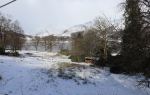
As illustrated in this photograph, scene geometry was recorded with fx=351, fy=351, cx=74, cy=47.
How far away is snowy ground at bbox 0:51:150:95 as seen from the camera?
78.9 ft

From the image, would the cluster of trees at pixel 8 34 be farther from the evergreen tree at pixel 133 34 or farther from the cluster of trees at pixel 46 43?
the evergreen tree at pixel 133 34

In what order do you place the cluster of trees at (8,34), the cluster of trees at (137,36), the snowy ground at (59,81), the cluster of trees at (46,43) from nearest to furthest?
Result: the snowy ground at (59,81), the cluster of trees at (137,36), the cluster of trees at (8,34), the cluster of trees at (46,43)

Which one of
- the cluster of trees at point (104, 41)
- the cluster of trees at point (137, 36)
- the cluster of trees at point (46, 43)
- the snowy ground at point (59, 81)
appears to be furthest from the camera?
the cluster of trees at point (46, 43)

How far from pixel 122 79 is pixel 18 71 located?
8625 millimetres

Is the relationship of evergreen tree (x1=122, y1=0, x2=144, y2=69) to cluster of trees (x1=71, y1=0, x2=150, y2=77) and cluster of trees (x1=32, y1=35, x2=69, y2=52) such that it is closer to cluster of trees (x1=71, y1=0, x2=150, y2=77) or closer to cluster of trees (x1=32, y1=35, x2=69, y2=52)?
cluster of trees (x1=71, y1=0, x2=150, y2=77)

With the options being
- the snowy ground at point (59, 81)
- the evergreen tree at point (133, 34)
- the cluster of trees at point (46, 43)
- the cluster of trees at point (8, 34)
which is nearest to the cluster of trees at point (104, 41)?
the evergreen tree at point (133, 34)

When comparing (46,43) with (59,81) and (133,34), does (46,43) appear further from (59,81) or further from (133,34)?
(59,81)

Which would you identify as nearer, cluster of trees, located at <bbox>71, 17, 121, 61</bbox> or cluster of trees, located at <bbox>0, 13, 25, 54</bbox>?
cluster of trees, located at <bbox>71, 17, 121, 61</bbox>

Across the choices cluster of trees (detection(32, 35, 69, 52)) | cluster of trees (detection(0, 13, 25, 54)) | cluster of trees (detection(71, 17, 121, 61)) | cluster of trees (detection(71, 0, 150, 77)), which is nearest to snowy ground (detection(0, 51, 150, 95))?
cluster of trees (detection(71, 0, 150, 77))

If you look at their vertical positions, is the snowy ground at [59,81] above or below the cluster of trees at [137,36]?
below

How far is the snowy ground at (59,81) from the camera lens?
24.1m

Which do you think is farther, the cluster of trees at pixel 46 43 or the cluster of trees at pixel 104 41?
the cluster of trees at pixel 46 43

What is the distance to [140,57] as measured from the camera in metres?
26.3

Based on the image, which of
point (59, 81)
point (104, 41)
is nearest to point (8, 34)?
point (104, 41)
